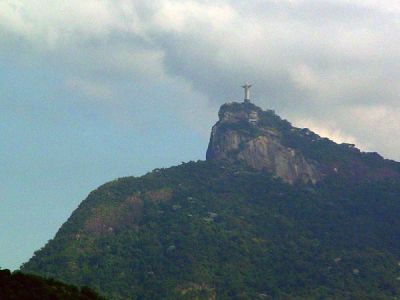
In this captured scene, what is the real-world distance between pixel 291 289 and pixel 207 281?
22322mm

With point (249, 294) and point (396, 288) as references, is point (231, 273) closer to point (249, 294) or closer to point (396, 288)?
point (249, 294)

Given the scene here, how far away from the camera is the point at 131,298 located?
579ft

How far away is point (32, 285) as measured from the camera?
8638 cm

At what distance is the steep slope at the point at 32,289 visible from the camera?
79.8 metres

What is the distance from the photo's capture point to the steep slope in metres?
79.8

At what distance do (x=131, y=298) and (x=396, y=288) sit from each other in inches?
2760

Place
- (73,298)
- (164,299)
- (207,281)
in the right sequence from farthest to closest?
(207,281), (164,299), (73,298)

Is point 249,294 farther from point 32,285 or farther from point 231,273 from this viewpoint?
point 32,285

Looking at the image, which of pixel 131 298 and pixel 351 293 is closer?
pixel 131 298

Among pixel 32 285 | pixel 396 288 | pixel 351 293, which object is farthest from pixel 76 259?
pixel 32 285

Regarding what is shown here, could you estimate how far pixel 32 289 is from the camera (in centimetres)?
8375

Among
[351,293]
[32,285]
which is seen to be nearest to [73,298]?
[32,285]

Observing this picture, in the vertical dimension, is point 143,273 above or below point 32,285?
above

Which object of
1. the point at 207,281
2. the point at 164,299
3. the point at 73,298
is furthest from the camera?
the point at 207,281
